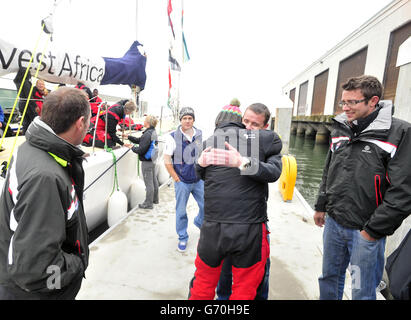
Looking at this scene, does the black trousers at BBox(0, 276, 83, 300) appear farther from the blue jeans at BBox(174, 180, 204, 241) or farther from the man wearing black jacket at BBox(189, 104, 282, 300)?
the blue jeans at BBox(174, 180, 204, 241)

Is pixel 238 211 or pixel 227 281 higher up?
pixel 238 211

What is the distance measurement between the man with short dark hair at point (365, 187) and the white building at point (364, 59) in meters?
15.0

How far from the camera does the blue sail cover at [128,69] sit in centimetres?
551

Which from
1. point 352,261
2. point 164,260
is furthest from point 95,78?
point 352,261

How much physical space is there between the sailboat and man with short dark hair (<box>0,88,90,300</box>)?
2.01 m

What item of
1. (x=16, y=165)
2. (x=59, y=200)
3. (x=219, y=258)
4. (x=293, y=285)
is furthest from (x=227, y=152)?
(x=293, y=285)

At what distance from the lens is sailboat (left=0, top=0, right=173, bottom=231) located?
3434 millimetres

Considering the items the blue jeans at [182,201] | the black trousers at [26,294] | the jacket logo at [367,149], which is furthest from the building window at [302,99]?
the black trousers at [26,294]

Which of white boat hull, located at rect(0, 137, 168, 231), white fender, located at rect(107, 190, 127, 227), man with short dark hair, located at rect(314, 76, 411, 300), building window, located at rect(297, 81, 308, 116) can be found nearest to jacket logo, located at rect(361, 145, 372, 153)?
man with short dark hair, located at rect(314, 76, 411, 300)

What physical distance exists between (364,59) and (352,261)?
23.5 meters

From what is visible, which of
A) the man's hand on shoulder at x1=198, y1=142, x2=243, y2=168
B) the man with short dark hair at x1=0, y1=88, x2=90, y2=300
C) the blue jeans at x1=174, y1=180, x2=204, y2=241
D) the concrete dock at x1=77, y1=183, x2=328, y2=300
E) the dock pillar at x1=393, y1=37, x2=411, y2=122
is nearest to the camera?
the man with short dark hair at x1=0, y1=88, x2=90, y2=300

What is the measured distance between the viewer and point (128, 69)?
5828 mm

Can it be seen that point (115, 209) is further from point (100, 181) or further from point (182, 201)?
point (182, 201)

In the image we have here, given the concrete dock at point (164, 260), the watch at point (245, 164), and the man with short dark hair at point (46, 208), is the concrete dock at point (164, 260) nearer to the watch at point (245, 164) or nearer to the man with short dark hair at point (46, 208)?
the man with short dark hair at point (46, 208)
